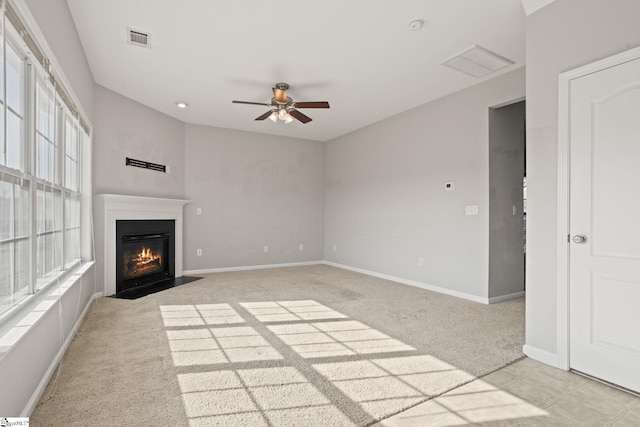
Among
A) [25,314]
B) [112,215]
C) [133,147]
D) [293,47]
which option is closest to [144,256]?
[112,215]

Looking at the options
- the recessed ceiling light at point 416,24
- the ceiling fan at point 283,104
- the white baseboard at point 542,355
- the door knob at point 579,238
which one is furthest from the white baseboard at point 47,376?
the recessed ceiling light at point 416,24

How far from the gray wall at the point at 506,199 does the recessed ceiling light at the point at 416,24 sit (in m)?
1.78

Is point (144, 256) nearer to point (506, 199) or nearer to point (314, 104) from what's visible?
point (314, 104)

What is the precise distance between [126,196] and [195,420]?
3.69 meters

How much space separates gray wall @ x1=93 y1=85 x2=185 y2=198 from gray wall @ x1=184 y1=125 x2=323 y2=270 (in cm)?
32

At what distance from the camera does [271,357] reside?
8.20 feet

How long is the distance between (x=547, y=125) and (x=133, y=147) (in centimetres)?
507

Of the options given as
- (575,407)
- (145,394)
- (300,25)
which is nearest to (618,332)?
(575,407)

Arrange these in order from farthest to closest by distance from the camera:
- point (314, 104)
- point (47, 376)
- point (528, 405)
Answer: point (314, 104), point (47, 376), point (528, 405)

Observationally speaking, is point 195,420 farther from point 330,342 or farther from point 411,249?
point 411,249

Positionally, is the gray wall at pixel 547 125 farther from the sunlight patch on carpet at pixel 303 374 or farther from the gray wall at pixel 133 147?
the gray wall at pixel 133 147

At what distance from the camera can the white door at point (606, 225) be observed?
6.74 feet

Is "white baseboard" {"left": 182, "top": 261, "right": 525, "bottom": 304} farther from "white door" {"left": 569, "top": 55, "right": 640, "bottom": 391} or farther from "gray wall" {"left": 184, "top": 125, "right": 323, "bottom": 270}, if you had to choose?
"white door" {"left": 569, "top": 55, "right": 640, "bottom": 391}

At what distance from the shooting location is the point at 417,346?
2711 millimetres
